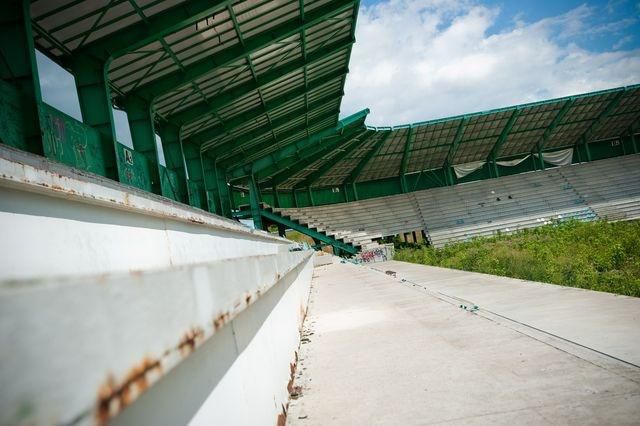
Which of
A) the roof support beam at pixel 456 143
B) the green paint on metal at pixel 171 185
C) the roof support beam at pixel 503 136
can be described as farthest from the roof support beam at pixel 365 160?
the green paint on metal at pixel 171 185

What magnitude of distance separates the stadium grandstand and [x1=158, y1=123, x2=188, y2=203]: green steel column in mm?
71

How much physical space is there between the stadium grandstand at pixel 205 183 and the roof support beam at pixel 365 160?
0.76 feet

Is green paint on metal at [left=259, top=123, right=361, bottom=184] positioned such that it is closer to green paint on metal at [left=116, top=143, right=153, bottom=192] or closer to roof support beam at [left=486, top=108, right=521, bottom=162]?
roof support beam at [left=486, top=108, right=521, bottom=162]

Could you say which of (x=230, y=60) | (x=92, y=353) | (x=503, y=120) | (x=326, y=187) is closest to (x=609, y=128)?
(x=503, y=120)

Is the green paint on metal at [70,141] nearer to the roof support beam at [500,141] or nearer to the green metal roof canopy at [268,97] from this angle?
the green metal roof canopy at [268,97]

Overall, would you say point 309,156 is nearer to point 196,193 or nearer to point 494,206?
point 196,193

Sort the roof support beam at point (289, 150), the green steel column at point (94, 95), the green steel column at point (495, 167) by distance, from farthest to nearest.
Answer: the green steel column at point (495, 167), the roof support beam at point (289, 150), the green steel column at point (94, 95)

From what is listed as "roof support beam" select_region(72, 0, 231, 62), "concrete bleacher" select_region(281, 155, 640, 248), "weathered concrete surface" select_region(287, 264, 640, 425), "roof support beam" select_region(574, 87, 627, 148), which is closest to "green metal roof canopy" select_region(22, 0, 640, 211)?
"roof support beam" select_region(72, 0, 231, 62)

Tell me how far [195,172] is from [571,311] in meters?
20.3

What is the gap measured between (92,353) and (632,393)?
2.94 metres

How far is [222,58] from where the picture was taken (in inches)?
610

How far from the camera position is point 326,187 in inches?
1615

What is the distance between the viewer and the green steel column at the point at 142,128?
1548 centimetres

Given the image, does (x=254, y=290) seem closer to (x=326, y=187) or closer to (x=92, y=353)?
(x=92, y=353)
